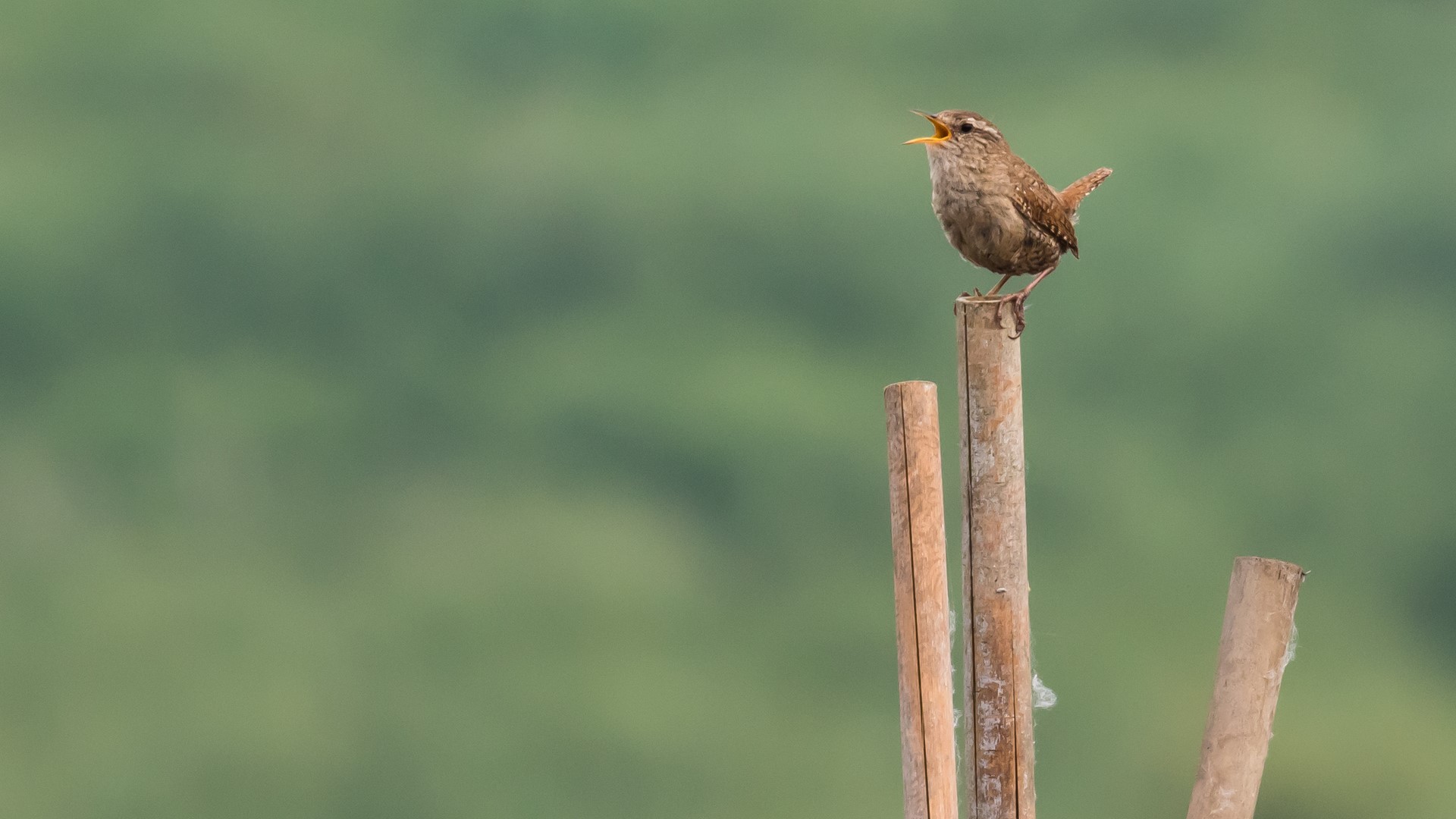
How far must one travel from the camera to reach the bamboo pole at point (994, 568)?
3576mm

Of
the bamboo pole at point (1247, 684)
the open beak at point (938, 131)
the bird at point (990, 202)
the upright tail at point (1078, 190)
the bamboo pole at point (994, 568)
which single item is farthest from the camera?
the upright tail at point (1078, 190)

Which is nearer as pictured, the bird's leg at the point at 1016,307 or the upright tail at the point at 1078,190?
the bird's leg at the point at 1016,307

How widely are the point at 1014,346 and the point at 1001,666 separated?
76 cm

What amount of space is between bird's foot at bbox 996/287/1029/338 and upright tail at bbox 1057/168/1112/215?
3.90 feet

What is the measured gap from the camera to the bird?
4441 mm

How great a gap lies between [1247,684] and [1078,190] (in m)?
2.13

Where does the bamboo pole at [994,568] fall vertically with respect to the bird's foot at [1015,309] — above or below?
below

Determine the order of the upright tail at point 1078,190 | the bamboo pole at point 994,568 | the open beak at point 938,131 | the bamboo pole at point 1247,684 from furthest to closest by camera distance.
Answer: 1. the upright tail at point 1078,190
2. the open beak at point 938,131
3. the bamboo pole at point 994,568
4. the bamboo pole at point 1247,684

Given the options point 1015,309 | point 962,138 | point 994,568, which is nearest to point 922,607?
point 994,568

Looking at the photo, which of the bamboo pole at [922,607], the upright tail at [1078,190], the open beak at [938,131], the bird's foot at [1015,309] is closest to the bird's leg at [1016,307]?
the bird's foot at [1015,309]

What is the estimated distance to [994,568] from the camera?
3.58m

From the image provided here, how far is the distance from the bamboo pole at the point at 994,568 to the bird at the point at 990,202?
0.87 m

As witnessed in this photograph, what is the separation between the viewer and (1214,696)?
3539 millimetres

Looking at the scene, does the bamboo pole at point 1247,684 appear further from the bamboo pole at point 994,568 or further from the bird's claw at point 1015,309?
the bird's claw at point 1015,309
